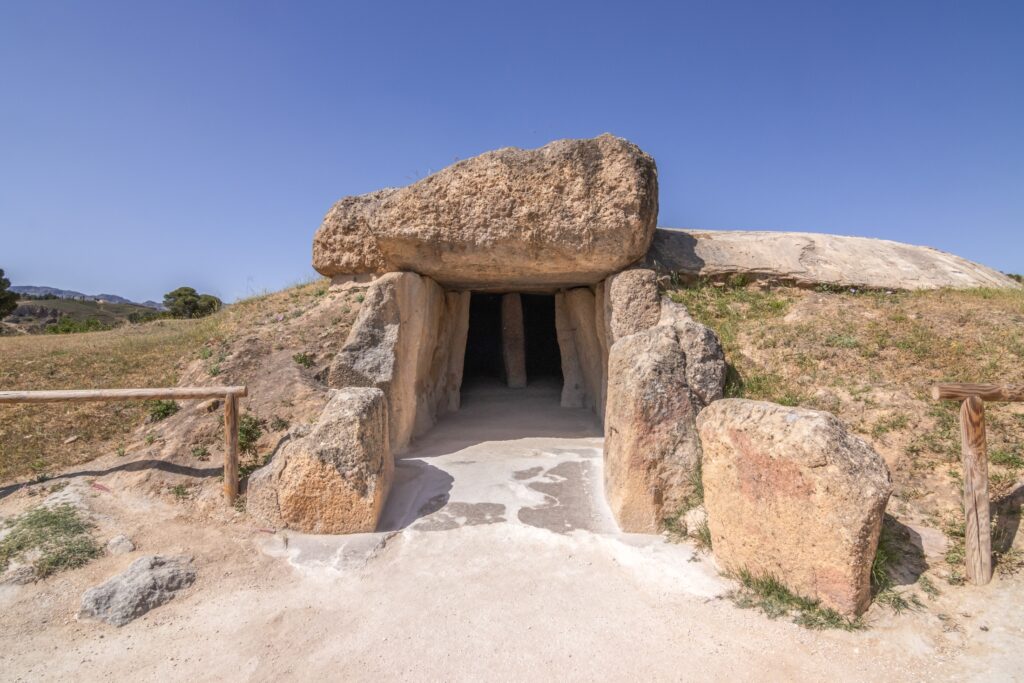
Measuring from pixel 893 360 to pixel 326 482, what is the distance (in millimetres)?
6978

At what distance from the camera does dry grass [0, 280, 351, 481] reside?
7367mm

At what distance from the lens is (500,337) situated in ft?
50.1

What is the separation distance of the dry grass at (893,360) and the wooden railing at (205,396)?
587 cm

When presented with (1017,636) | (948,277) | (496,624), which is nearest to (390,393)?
(496,624)

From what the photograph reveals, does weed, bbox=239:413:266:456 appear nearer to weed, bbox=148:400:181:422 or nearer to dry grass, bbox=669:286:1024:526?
weed, bbox=148:400:181:422

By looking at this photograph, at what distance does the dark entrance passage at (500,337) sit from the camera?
49.3ft

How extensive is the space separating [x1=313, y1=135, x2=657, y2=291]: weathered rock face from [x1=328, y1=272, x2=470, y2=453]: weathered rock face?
2.04 feet

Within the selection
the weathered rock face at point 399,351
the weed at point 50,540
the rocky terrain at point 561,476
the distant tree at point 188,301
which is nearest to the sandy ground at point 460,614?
the rocky terrain at point 561,476

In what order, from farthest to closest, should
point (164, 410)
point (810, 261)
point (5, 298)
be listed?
point (5, 298) < point (810, 261) < point (164, 410)

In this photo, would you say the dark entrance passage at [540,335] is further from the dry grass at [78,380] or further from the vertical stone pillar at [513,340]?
the dry grass at [78,380]

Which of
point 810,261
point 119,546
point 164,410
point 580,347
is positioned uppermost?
point 810,261

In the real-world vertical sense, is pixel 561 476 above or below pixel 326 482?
below

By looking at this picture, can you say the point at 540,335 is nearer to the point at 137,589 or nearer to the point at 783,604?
the point at 783,604

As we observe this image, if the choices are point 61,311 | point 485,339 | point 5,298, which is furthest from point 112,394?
point 61,311
